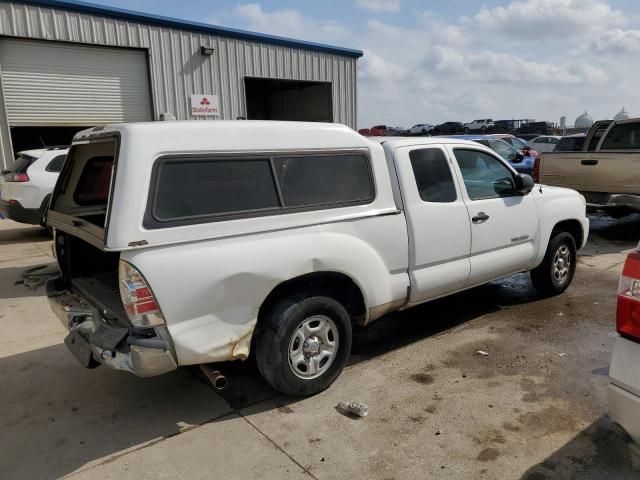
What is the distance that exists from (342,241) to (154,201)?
4.38ft

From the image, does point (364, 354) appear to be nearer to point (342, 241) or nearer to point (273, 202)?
point (342, 241)

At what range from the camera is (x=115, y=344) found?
9.94 feet

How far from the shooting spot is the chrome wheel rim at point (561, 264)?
18.8 ft

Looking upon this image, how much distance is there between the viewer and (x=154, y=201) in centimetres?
295

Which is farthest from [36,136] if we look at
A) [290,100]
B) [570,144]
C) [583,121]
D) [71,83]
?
[583,121]

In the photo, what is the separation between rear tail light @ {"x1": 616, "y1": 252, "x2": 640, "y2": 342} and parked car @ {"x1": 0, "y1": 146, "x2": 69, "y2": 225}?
9.21 metres

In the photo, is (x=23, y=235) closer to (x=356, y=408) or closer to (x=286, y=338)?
(x=286, y=338)

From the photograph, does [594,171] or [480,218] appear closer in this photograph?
[480,218]

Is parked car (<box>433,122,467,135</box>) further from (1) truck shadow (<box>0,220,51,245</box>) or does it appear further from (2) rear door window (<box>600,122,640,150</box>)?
(1) truck shadow (<box>0,220,51,245</box>)

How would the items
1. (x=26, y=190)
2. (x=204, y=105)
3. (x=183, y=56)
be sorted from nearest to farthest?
(x=26, y=190)
(x=183, y=56)
(x=204, y=105)

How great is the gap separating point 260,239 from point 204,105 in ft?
36.7

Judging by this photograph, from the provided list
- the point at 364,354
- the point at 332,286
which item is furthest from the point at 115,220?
the point at 364,354

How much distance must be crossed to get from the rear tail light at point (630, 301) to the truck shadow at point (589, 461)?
35.9 inches

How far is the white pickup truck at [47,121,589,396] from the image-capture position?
2.94 m
